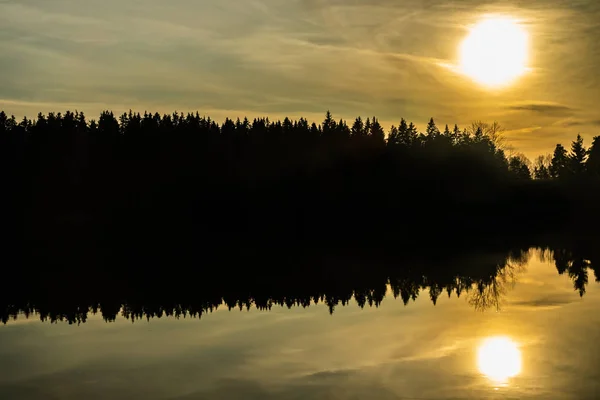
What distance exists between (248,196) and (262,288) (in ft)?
260

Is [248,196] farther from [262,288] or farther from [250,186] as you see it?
[262,288]

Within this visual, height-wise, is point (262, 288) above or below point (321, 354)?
below

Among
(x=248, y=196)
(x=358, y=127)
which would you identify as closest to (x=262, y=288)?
(x=248, y=196)

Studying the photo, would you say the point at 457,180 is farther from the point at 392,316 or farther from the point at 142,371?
the point at 142,371

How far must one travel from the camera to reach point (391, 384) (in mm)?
24562

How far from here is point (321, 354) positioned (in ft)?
97.4

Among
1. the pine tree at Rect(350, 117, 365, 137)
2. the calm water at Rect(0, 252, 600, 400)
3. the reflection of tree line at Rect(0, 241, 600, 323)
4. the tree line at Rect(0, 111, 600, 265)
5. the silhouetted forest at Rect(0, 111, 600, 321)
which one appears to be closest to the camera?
the calm water at Rect(0, 252, 600, 400)

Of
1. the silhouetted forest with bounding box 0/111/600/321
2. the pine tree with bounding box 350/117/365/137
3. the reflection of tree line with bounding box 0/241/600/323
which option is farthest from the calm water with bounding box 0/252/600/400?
the pine tree with bounding box 350/117/365/137

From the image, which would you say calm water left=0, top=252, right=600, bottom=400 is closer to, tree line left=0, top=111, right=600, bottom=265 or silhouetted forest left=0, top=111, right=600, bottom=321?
silhouetted forest left=0, top=111, right=600, bottom=321

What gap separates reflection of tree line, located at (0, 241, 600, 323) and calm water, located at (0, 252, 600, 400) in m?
2.56

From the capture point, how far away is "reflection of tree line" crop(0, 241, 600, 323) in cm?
4338

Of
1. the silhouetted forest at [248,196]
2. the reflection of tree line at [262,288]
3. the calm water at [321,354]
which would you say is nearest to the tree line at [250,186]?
the silhouetted forest at [248,196]

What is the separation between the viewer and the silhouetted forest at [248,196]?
279ft

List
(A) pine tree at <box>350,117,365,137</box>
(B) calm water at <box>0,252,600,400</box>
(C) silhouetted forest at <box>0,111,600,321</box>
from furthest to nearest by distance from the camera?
(A) pine tree at <box>350,117,365,137</box> < (C) silhouetted forest at <box>0,111,600,321</box> < (B) calm water at <box>0,252,600,400</box>
